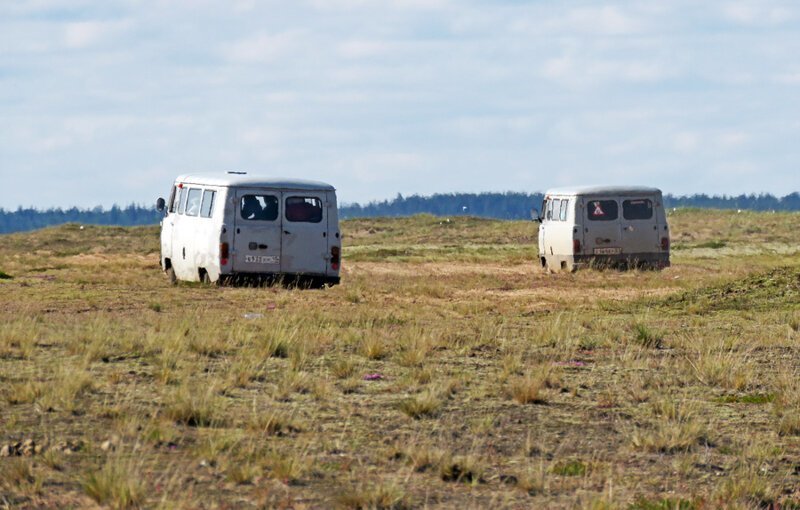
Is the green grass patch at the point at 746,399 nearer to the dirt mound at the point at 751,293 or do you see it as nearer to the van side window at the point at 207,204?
the dirt mound at the point at 751,293

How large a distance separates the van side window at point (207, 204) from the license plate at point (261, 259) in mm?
1052

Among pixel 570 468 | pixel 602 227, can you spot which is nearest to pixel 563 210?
pixel 602 227

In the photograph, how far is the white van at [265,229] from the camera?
23562 millimetres

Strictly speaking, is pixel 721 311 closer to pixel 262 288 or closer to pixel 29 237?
pixel 262 288

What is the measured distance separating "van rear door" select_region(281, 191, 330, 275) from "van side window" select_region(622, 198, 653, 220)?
878cm

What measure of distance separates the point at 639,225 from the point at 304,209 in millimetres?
9685

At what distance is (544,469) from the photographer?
930 centimetres

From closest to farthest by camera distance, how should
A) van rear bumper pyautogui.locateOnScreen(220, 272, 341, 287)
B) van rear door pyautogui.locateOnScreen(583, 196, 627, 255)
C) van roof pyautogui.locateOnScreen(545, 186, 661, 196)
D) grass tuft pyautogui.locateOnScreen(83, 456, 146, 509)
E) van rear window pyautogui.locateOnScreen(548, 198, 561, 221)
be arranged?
grass tuft pyautogui.locateOnScreen(83, 456, 146, 509), van rear bumper pyautogui.locateOnScreen(220, 272, 341, 287), van roof pyautogui.locateOnScreen(545, 186, 661, 196), van rear door pyautogui.locateOnScreen(583, 196, 627, 255), van rear window pyautogui.locateOnScreen(548, 198, 561, 221)

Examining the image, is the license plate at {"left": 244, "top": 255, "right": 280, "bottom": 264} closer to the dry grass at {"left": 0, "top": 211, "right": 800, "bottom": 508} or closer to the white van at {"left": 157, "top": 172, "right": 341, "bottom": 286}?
the white van at {"left": 157, "top": 172, "right": 341, "bottom": 286}

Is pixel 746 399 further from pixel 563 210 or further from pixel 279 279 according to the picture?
pixel 563 210

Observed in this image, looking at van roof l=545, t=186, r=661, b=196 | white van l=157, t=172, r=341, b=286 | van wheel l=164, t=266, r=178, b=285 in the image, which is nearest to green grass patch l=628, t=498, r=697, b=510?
white van l=157, t=172, r=341, b=286

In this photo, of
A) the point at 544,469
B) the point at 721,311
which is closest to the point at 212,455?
the point at 544,469

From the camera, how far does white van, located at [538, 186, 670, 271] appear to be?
30359 mm

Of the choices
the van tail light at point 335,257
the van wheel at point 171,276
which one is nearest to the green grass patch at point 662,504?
the van tail light at point 335,257
